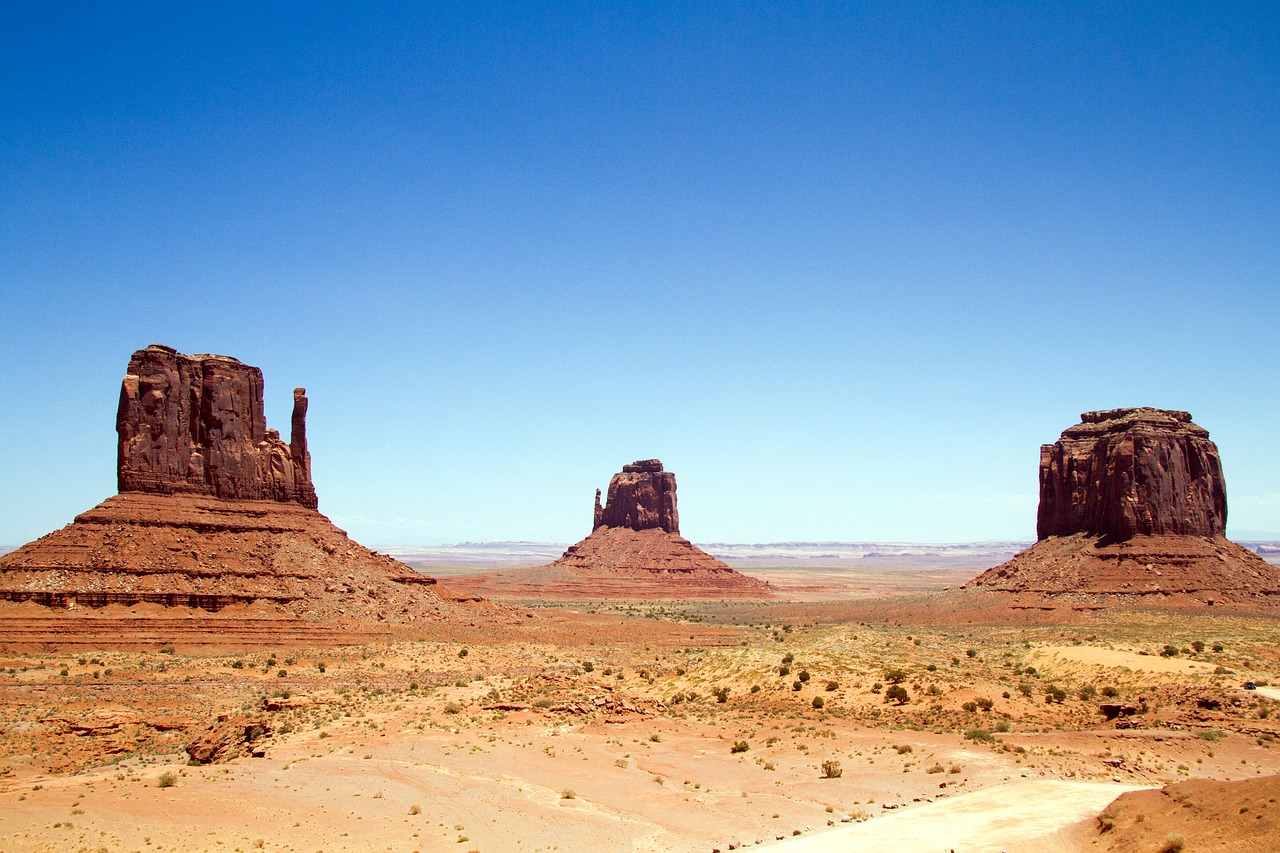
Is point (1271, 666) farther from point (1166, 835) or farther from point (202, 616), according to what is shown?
point (202, 616)

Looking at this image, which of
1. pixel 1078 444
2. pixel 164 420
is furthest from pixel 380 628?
pixel 1078 444

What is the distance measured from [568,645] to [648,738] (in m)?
26.9

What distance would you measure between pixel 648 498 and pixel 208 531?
288 feet

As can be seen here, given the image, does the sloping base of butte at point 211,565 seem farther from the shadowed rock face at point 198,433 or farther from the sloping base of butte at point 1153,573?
the sloping base of butte at point 1153,573

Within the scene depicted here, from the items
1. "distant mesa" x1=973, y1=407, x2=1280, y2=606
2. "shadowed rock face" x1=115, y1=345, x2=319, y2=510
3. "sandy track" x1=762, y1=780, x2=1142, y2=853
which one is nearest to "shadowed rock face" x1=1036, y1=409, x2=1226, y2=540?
"distant mesa" x1=973, y1=407, x2=1280, y2=606

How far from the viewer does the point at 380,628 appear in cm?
5322

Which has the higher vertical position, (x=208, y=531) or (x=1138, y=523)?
(x=208, y=531)

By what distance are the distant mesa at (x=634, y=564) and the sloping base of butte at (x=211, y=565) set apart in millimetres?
51683

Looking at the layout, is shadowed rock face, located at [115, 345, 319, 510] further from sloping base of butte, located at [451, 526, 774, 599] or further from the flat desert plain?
sloping base of butte, located at [451, 526, 774, 599]

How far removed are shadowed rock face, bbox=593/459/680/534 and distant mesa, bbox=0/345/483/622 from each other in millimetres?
75752

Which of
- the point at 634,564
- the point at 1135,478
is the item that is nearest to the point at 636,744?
the point at 1135,478

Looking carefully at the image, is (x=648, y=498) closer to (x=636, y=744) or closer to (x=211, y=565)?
(x=211, y=565)

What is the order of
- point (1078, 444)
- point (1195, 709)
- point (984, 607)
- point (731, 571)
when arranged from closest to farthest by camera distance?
point (1195, 709)
point (984, 607)
point (1078, 444)
point (731, 571)

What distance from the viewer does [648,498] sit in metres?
137
